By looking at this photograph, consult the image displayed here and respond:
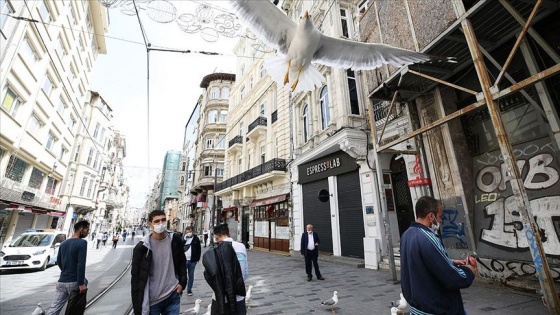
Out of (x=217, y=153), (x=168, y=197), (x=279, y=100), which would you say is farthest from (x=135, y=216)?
(x=279, y=100)

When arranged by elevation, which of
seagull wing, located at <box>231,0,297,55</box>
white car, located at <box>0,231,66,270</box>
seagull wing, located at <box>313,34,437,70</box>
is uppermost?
seagull wing, located at <box>231,0,297,55</box>

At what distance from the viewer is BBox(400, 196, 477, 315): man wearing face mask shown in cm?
204

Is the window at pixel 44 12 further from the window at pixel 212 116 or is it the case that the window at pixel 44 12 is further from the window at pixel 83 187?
the window at pixel 83 187

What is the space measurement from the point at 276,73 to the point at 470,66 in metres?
5.93

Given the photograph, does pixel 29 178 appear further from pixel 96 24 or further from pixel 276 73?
pixel 276 73

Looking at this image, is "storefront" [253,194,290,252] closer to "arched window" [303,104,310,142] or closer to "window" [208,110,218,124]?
"arched window" [303,104,310,142]

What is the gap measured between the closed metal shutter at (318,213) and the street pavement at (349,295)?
3748 mm

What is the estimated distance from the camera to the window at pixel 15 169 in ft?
48.9

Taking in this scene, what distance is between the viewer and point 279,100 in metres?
18.4

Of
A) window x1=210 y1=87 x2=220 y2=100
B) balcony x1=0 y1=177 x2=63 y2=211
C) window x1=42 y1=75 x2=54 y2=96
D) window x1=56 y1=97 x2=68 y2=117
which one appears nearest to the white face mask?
balcony x1=0 y1=177 x2=63 y2=211

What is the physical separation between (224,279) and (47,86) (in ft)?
78.3

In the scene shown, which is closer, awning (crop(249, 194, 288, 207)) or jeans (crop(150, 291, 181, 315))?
jeans (crop(150, 291, 181, 315))

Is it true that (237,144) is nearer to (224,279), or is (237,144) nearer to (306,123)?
(306,123)

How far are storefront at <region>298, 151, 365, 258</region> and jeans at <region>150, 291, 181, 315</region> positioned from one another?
28.8 feet
